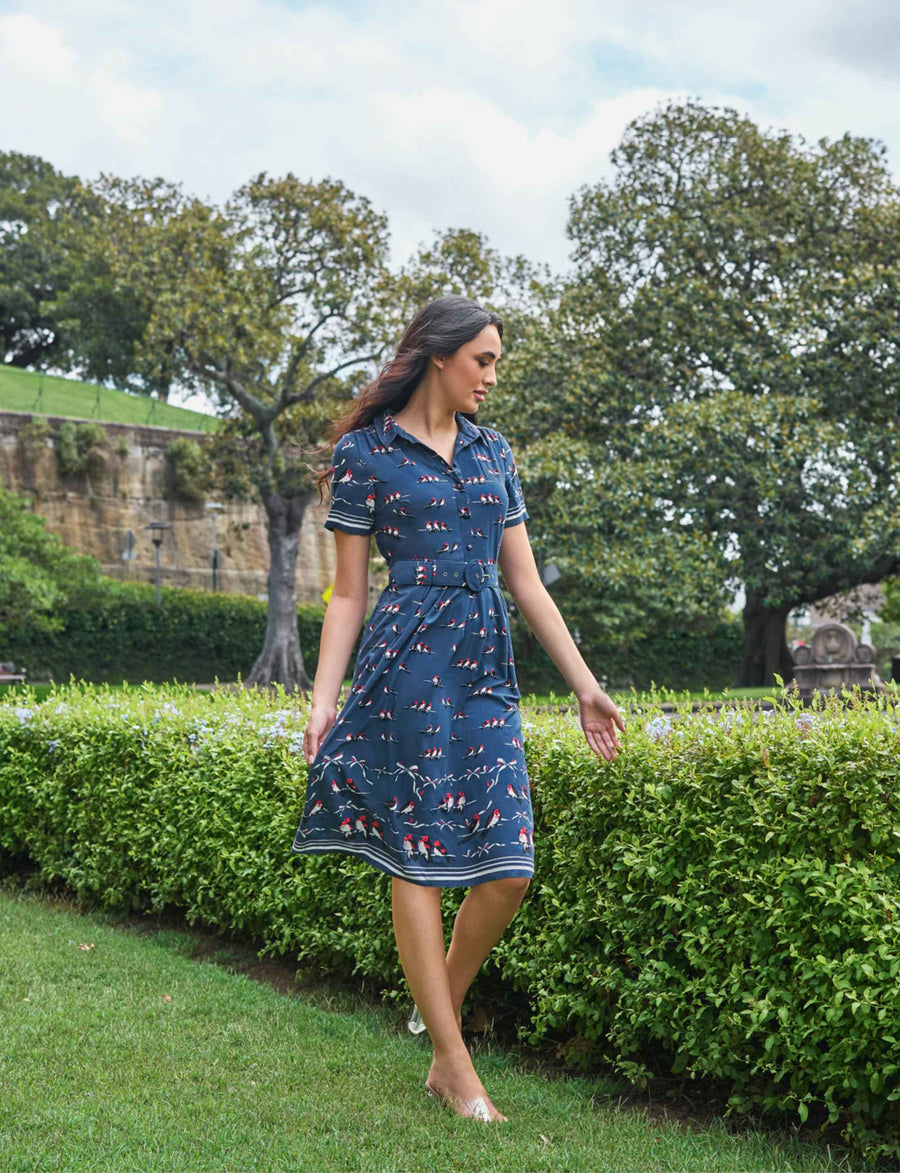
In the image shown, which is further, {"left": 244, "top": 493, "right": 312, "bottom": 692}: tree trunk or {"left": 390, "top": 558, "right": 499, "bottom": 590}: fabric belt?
{"left": 244, "top": 493, "right": 312, "bottom": 692}: tree trunk

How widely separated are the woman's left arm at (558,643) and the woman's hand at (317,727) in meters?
0.57

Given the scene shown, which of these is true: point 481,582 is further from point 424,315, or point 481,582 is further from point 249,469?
point 249,469

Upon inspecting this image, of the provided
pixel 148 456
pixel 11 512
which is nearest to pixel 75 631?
pixel 11 512

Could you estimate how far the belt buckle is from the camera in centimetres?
287

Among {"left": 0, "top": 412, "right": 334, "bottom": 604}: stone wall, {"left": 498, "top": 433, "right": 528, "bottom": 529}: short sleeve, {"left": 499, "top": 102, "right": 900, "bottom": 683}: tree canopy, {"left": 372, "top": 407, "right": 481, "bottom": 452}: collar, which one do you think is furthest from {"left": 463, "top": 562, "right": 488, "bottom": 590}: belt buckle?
{"left": 0, "top": 412, "right": 334, "bottom": 604}: stone wall

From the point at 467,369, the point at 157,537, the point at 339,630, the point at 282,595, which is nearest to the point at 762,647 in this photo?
the point at 282,595

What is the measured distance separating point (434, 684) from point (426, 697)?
38 mm

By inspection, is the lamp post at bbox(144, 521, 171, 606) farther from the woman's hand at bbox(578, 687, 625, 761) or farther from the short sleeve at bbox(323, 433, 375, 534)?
the woman's hand at bbox(578, 687, 625, 761)

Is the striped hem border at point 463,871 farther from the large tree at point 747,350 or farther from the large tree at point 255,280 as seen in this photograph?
the large tree at point 255,280

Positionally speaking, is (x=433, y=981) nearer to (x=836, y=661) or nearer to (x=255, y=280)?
(x=836, y=661)

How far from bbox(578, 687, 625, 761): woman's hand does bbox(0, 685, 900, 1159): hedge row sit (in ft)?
0.65

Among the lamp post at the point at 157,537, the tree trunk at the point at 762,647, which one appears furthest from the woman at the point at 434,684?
the lamp post at the point at 157,537

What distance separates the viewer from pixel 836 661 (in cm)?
1728

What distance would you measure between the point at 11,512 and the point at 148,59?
47.5 ft
